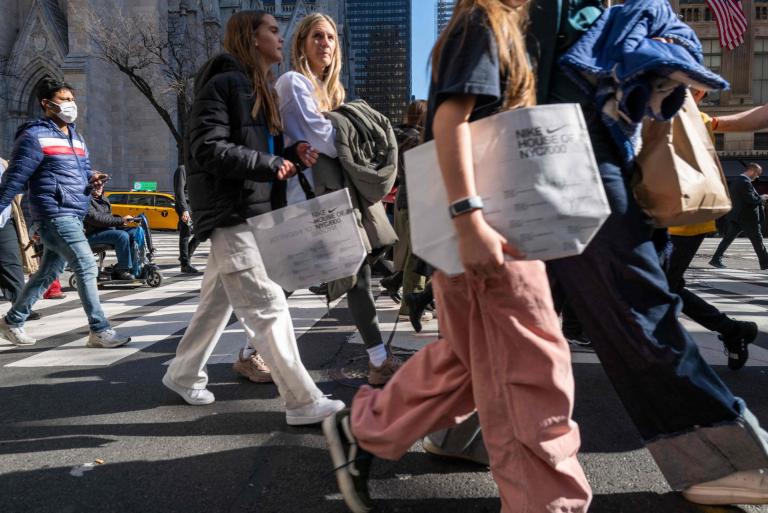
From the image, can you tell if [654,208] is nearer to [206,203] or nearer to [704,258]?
[206,203]

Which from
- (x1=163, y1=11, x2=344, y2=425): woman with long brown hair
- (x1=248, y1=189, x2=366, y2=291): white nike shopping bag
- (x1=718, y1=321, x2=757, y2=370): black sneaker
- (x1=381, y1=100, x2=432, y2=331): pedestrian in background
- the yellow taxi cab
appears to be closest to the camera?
(x1=248, y1=189, x2=366, y2=291): white nike shopping bag

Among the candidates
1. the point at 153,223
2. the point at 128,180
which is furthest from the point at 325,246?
the point at 128,180

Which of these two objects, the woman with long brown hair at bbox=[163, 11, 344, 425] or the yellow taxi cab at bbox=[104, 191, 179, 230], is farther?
the yellow taxi cab at bbox=[104, 191, 179, 230]

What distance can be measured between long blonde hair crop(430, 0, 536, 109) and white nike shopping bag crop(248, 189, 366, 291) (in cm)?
100

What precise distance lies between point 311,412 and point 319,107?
66.2 inches

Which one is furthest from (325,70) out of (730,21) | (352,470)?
(730,21)

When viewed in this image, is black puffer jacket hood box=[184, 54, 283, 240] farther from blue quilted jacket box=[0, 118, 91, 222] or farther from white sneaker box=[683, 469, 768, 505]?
blue quilted jacket box=[0, 118, 91, 222]

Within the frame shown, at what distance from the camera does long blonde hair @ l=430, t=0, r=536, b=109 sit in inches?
69.1

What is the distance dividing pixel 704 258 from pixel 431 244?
15881 millimetres

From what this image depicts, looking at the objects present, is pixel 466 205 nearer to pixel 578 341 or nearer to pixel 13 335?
pixel 578 341

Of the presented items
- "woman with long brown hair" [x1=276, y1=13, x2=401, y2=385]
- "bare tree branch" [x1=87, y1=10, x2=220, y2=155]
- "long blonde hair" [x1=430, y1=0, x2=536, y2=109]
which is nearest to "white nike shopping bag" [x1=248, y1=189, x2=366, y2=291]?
"woman with long brown hair" [x1=276, y1=13, x2=401, y2=385]

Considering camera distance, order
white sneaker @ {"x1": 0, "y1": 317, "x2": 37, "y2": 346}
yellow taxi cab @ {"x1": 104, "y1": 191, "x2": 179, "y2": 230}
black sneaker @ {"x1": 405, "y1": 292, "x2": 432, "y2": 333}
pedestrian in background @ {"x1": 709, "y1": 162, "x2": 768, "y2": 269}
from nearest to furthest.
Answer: black sneaker @ {"x1": 405, "y1": 292, "x2": 432, "y2": 333}, white sneaker @ {"x1": 0, "y1": 317, "x2": 37, "y2": 346}, pedestrian in background @ {"x1": 709, "y1": 162, "x2": 768, "y2": 269}, yellow taxi cab @ {"x1": 104, "y1": 191, "x2": 179, "y2": 230}

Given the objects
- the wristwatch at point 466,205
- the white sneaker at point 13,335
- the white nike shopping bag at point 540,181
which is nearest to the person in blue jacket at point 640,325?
the white nike shopping bag at point 540,181

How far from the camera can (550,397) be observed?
178 centimetres
